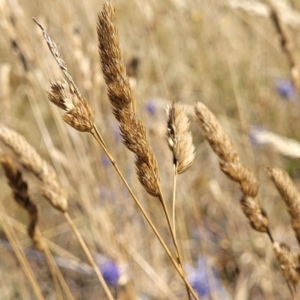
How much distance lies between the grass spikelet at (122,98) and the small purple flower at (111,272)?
704 millimetres

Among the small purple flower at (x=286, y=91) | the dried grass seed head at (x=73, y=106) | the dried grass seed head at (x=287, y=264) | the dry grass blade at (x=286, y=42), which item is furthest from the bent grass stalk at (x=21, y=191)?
the small purple flower at (x=286, y=91)

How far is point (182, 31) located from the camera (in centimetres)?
200

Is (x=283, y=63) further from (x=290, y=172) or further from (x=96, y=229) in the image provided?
(x=96, y=229)

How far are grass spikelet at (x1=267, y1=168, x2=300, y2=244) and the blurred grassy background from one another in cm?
43

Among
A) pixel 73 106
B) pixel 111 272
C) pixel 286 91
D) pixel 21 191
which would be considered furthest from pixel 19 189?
pixel 286 91

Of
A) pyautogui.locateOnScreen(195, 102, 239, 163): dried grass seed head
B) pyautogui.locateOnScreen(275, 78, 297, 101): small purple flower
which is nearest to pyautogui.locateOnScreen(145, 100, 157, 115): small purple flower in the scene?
pyautogui.locateOnScreen(275, 78, 297, 101): small purple flower

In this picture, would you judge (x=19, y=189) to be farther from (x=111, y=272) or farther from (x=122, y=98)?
(x=111, y=272)

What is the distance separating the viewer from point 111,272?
4.03 ft

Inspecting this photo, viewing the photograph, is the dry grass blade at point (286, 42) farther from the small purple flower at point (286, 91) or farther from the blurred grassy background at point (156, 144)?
the small purple flower at point (286, 91)

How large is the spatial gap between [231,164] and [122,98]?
8.5 inches

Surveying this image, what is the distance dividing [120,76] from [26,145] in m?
0.26

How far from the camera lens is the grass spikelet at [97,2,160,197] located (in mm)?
489

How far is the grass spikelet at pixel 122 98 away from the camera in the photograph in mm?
489

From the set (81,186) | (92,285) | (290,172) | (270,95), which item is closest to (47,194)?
(81,186)
